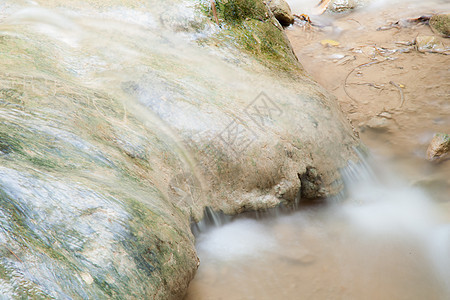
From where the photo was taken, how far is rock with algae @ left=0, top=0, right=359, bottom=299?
209 centimetres

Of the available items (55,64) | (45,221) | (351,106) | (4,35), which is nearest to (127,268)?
(45,221)

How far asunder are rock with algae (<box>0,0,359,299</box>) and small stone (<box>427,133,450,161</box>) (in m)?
1.07

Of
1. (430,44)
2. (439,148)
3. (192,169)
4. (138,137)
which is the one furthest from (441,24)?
(138,137)

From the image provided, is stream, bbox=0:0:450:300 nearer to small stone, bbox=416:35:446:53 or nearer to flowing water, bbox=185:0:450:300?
flowing water, bbox=185:0:450:300

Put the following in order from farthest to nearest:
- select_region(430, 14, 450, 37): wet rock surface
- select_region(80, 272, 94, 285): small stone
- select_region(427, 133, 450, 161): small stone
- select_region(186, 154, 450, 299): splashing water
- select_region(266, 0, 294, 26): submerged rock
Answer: select_region(266, 0, 294, 26): submerged rock, select_region(430, 14, 450, 37): wet rock surface, select_region(427, 133, 450, 161): small stone, select_region(186, 154, 450, 299): splashing water, select_region(80, 272, 94, 285): small stone

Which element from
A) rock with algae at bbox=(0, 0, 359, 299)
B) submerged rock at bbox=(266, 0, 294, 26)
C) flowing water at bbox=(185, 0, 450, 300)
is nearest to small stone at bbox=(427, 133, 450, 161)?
flowing water at bbox=(185, 0, 450, 300)

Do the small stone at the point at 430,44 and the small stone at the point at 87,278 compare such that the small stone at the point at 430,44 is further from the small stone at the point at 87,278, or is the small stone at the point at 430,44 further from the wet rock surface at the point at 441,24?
the small stone at the point at 87,278

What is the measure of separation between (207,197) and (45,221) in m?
1.57

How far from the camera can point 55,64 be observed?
3572mm

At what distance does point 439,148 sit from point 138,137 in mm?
3329

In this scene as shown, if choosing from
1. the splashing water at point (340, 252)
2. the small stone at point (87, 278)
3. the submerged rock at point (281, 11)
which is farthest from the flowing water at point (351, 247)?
the submerged rock at point (281, 11)

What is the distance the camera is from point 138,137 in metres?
3.16

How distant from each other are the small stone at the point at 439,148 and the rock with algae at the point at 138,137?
1.07 m

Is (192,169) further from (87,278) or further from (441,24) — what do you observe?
(441,24)
